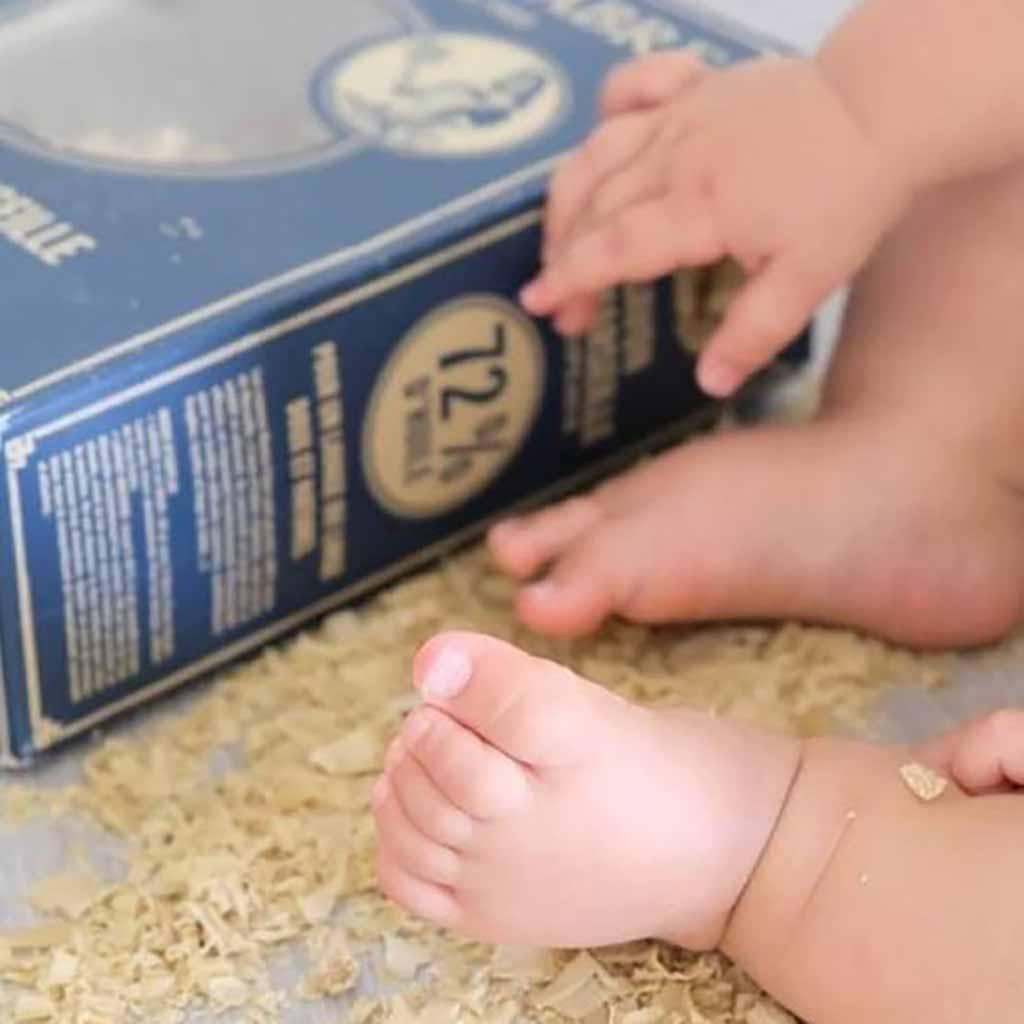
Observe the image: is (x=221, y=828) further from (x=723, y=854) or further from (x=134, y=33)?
(x=134, y=33)

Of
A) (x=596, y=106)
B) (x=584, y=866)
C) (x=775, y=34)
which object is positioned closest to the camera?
(x=584, y=866)

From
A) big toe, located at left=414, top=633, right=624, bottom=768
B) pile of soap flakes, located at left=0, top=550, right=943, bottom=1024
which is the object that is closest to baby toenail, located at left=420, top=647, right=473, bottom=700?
big toe, located at left=414, top=633, right=624, bottom=768

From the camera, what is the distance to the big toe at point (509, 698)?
0.67 metres

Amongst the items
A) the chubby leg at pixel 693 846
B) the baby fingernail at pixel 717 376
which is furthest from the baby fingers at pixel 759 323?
the chubby leg at pixel 693 846

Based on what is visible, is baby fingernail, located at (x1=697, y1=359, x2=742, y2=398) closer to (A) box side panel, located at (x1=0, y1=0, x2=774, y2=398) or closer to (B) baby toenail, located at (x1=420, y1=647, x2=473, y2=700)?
(A) box side panel, located at (x1=0, y1=0, x2=774, y2=398)

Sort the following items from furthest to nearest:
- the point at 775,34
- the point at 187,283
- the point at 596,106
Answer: the point at 775,34
the point at 596,106
the point at 187,283

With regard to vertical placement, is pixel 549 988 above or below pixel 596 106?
below

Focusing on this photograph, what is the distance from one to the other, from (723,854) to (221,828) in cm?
16

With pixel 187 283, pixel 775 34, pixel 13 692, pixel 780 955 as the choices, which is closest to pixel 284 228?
pixel 187 283

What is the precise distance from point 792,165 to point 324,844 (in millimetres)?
259

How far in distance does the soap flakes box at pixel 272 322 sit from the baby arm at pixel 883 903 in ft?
0.65

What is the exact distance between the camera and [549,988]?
720mm

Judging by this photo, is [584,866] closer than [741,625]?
Yes

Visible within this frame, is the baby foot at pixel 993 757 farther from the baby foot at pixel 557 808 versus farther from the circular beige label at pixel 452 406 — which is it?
the circular beige label at pixel 452 406
